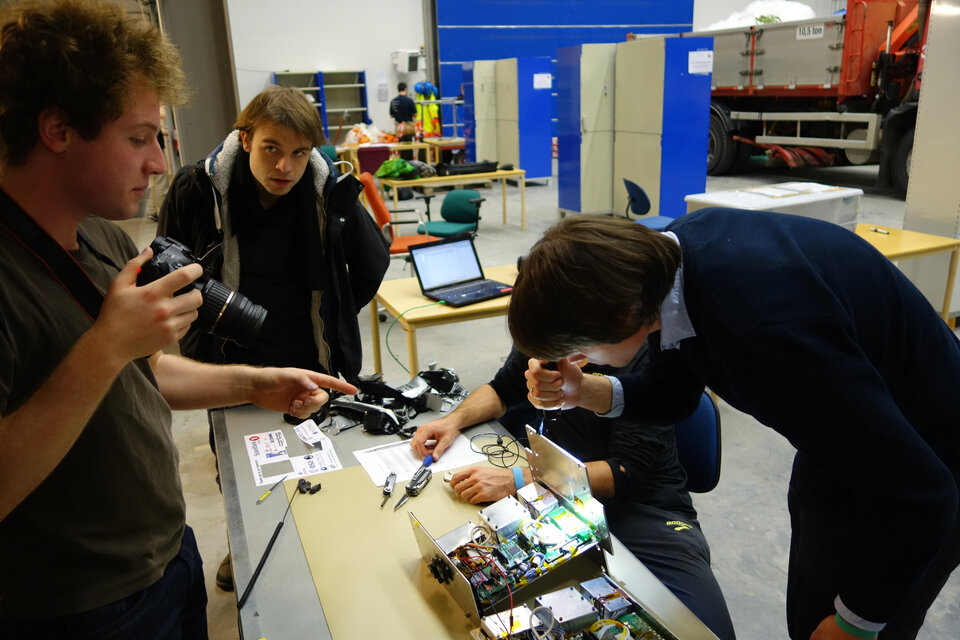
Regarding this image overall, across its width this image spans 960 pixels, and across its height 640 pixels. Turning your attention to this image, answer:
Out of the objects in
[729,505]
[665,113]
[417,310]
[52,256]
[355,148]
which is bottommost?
[729,505]

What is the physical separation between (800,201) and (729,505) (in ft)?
4.81

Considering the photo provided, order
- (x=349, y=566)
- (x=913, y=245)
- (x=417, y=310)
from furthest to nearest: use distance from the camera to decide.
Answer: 1. (x=913, y=245)
2. (x=417, y=310)
3. (x=349, y=566)

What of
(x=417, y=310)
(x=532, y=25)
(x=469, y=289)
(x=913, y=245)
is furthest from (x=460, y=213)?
(x=532, y=25)

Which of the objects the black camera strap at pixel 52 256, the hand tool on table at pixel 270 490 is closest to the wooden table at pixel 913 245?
the hand tool on table at pixel 270 490

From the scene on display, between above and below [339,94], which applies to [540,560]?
below

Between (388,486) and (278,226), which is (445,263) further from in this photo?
(388,486)

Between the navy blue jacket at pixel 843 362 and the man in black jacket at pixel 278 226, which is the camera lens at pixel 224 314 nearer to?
the navy blue jacket at pixel 843 362

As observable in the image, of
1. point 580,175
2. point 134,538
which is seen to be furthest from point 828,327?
point 580,175

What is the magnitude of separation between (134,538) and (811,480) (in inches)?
48.0

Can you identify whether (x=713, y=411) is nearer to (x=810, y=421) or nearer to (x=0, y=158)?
(x=810, y=421)

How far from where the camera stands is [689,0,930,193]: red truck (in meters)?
7.40

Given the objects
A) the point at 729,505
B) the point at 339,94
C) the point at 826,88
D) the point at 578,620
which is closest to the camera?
the point at 578,620

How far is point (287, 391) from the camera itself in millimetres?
1359

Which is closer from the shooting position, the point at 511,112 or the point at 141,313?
the point at 141,313
